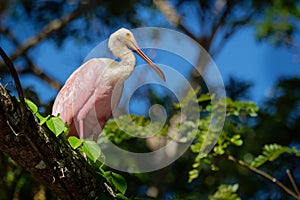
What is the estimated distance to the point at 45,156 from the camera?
5.04 ft

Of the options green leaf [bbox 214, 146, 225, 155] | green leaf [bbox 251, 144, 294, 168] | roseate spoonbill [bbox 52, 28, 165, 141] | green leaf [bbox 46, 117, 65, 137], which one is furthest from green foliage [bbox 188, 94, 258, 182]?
green leaf [bbox 46, 117, 65, 137]

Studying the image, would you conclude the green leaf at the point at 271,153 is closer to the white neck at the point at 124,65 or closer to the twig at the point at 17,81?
the white neck at the point at 124,65

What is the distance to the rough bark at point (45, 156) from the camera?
1.42 metres

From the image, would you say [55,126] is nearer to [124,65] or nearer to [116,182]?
[116,182]

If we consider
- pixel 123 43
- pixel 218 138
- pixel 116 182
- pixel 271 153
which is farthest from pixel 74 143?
pixel 271 153

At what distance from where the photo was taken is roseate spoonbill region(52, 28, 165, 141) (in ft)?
6.63

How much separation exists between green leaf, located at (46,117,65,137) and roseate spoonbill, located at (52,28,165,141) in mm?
411

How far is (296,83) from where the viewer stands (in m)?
4.59

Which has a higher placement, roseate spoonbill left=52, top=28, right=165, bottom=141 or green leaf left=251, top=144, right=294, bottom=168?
roseate spoonbill left=52, top=28, right=165, bottom=141

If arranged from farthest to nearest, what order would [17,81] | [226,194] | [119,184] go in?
[226,194]
[119,184]
[17,81]

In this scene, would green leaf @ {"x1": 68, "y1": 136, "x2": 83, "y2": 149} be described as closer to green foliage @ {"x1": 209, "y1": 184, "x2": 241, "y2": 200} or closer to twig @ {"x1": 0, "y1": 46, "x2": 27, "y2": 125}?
twig @ {"x1": 0, "y1": 46, "x2": 27, "y2": 125}

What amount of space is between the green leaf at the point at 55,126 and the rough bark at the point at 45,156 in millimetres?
12

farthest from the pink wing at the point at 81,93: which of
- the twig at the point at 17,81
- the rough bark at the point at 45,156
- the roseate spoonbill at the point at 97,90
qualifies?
the twig at the point at 17,81

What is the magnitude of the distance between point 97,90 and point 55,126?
512 mm
